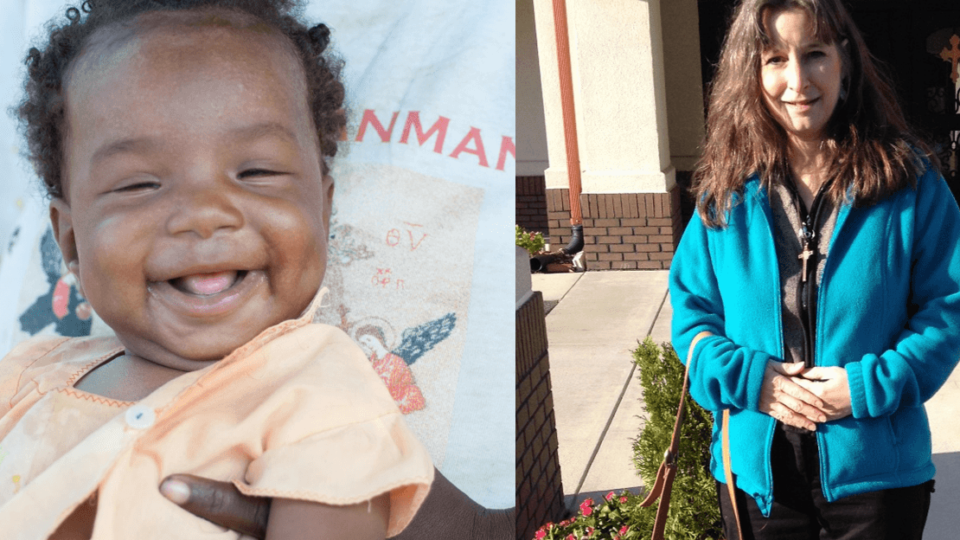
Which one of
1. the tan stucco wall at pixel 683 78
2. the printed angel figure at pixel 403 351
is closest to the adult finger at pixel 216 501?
the printed angel figure at pixel 403 351

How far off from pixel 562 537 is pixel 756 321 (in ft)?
4.20

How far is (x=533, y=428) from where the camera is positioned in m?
3.14

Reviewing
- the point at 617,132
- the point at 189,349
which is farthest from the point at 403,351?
the point at 617,132

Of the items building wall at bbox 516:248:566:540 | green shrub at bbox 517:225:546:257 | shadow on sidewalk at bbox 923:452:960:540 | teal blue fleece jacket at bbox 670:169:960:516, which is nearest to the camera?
teal blue fleece jacket at bbox 670:169:960:516

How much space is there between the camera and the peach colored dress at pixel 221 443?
132 cm

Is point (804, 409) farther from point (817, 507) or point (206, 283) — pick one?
point (206, 283)

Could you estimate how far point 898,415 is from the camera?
1922 mm

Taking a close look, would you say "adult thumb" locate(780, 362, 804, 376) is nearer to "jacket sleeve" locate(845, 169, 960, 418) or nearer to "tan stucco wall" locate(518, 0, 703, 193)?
"jacket sleeve" locate(845, 169, 960, 418)

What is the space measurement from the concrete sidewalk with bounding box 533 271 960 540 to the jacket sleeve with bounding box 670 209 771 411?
5.15 feet

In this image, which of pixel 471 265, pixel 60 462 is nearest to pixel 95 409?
pixel 60 462

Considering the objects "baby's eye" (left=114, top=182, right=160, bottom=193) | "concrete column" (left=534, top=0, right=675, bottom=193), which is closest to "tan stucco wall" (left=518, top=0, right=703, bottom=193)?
"concrete column" (left=534, top=0, right=675, bottom=193)

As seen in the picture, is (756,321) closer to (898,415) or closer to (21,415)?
(898,415)

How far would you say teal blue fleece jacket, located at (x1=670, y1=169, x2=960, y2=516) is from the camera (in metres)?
1.86

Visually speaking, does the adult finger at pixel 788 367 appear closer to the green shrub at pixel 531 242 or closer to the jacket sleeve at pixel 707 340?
the jacket sleeve at pixel 707 340
